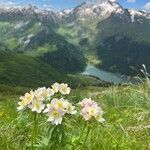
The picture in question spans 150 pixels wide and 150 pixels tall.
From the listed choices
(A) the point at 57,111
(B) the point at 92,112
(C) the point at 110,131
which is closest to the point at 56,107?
(A) the point at 57,111

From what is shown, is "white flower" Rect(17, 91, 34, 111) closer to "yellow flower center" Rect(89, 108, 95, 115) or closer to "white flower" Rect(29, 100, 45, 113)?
"white flower" Rect(29, 100, 45, 113)

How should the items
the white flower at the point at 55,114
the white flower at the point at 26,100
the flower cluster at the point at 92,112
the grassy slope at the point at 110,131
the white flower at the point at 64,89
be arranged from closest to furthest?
the white flower at the point at 55,114, the flower cluster at the point at 92,112, the white flower at the point at 26,100, the white flower at the point at 64,89, the grassy slope at the point at 110,131

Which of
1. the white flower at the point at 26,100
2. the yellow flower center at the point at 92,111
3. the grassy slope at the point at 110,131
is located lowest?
the grassy slope at the point at 110,131

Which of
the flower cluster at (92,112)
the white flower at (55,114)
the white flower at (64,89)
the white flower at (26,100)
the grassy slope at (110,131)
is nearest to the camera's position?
the white flower at (55,114)

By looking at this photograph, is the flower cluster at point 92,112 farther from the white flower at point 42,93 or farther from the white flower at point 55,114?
the white flower at point 42,93

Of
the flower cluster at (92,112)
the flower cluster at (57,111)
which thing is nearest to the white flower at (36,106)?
the flower cluster at (57,111)

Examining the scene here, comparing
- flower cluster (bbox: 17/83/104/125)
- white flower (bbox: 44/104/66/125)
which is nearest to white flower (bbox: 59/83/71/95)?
flower cluster (bbox: 17/83/104/125)

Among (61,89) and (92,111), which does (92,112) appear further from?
(61,89)

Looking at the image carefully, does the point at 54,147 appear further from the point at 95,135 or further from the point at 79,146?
the point at 95,135
